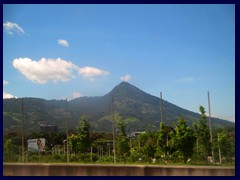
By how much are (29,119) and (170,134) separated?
55.0 feet

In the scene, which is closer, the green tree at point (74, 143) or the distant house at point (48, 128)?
the green tree at point (74, 143)

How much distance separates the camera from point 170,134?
16.7 metres

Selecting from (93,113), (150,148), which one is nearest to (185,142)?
(150,148)

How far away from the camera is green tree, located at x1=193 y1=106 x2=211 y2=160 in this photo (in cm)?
1716

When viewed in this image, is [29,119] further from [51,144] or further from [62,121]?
[51,144]

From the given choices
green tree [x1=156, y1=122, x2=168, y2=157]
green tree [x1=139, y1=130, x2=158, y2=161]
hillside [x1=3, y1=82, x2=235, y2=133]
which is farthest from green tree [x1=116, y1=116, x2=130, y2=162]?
hillside [x1=3, y1=82, x2=235, y2=133]

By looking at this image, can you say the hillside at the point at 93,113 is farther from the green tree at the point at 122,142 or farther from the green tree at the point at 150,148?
the green tree at the point at 122,142

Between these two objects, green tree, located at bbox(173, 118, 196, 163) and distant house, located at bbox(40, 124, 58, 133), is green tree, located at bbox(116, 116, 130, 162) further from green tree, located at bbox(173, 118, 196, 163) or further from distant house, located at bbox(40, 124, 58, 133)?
distant house, located at bbox(40, 124, 58, 133)

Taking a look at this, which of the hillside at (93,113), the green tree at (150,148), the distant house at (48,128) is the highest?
the hillside at (93,113)

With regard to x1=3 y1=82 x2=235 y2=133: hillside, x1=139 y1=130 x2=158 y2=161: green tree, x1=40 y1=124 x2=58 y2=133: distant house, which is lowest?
x1=139 y1=130 x2=158 y2=161: green tree

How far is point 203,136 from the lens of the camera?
17.5 meters

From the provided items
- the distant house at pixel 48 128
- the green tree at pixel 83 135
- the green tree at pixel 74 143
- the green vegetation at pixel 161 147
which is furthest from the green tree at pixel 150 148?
the distant house at pixel 48 128

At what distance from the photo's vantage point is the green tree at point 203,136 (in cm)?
1716
